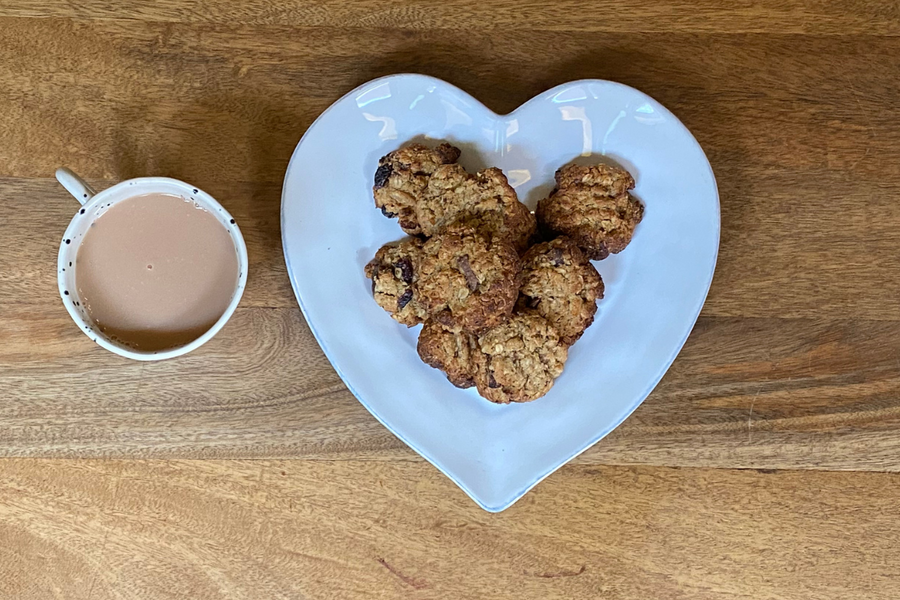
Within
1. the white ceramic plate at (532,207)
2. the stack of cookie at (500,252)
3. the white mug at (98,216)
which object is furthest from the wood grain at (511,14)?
the white mug at (98,216)

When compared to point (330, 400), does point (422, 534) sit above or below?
below

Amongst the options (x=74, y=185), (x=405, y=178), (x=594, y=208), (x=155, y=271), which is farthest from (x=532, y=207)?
(x=74, y=185)

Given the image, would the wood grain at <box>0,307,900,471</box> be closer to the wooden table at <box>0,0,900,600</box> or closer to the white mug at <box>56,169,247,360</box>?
the wooden table at <box>0,0,900,600</box>

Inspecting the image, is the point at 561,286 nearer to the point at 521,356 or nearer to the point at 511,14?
→ the point at 521,356

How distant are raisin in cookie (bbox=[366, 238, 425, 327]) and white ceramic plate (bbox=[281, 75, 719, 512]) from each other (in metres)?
0.05

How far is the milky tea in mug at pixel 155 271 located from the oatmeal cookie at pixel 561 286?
513mm

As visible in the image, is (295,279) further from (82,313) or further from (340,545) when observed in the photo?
(340,545)

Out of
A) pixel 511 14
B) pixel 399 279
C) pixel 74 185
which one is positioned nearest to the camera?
pixel 74 185

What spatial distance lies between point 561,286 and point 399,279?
11.5 inches

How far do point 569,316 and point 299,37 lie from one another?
2.51 ft

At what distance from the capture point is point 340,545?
1366mm

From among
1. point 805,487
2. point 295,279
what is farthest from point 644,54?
point 805,487

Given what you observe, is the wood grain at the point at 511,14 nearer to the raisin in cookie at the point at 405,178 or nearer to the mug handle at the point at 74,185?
the raisin in cookie at the point at 405,178

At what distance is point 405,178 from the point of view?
1226mm
